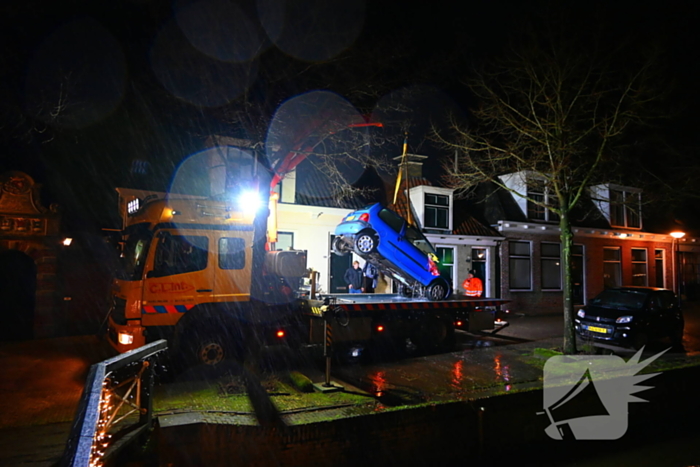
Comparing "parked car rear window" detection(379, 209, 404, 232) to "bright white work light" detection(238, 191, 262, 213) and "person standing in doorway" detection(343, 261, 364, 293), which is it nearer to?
"person standing in doorway" detection(343, 261, 364, 293)

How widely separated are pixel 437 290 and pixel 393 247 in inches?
62.6

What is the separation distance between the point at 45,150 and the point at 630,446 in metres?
14.5

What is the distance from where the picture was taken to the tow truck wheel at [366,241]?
398 inches

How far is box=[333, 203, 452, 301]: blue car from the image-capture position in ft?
33.3

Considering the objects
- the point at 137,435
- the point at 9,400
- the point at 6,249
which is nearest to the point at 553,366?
the point at 137,435

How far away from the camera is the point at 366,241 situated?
33.4ft

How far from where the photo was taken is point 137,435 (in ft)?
14.0

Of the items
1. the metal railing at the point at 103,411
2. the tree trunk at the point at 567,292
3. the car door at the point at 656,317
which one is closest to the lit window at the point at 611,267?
the car door at the point at 656,317

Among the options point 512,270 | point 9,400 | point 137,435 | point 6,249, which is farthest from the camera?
point 512,270

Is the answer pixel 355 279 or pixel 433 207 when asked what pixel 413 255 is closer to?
pixel 355 279

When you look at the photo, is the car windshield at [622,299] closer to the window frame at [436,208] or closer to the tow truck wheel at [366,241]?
the window frame at [436,208]

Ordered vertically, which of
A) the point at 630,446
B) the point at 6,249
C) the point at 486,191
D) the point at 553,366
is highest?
the point at 486,191

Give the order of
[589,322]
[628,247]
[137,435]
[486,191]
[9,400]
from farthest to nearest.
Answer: [628,247]
[486,191]
[589,322]
[9,400]
[137,435]

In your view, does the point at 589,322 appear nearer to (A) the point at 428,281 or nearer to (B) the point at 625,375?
(B) the point at 625,375
